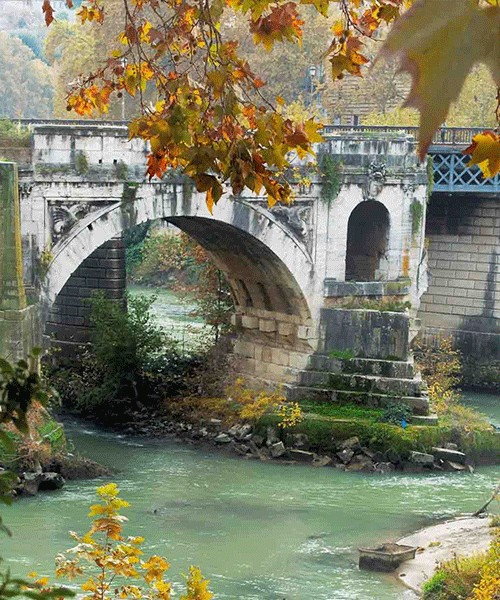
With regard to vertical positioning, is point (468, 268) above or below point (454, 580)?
above

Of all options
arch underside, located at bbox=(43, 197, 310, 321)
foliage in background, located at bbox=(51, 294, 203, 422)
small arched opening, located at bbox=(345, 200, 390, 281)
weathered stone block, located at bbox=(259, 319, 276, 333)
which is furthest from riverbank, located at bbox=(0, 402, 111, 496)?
small arched opening, located at bbox=(345, 200, 390, 281)

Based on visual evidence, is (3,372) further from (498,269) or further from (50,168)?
(498,269)

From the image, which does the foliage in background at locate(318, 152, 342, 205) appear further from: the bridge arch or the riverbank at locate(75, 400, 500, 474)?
the riverbank at locate(75, 400, 500, 474)

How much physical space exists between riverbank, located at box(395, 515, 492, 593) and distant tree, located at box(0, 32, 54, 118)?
60.7 m

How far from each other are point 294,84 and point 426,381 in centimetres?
2165

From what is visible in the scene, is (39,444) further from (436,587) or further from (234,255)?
(234,255)

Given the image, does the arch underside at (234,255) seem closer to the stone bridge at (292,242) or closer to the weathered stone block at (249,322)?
the stone bridge at (292,242)

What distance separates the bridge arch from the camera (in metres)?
18.2

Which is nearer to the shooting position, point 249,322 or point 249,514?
point 249,514

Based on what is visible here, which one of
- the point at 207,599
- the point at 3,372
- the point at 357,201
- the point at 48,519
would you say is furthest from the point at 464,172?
the point at 3,372

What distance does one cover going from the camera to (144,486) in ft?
57.0

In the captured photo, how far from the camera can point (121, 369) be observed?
21.3 meters

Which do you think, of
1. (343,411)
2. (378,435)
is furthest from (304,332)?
(378,435)

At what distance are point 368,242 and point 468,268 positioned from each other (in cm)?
531
